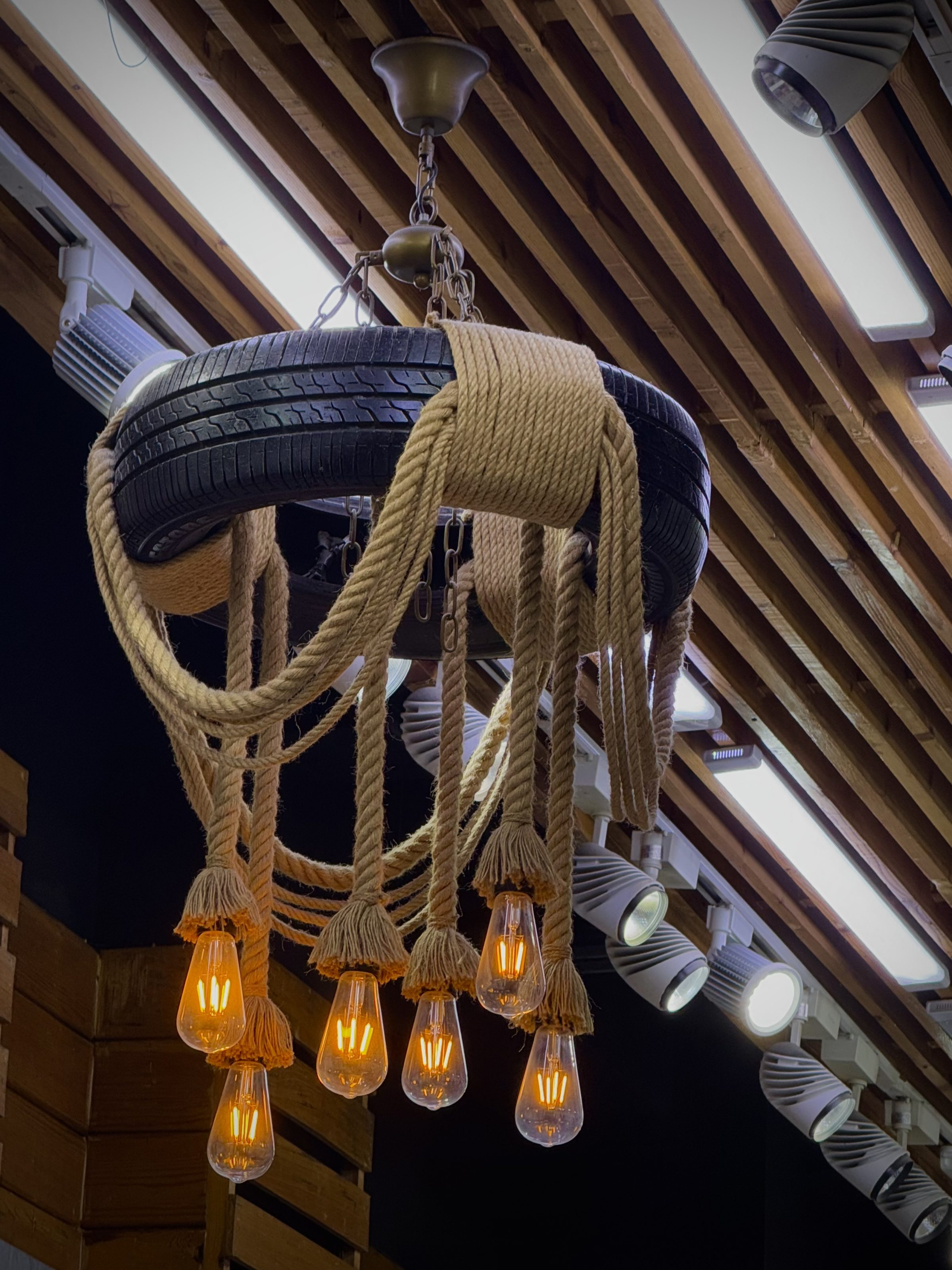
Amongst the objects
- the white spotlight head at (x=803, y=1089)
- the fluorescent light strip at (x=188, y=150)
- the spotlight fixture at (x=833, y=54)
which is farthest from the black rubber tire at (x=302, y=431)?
the white spotlight head at (x=803, y=1089)

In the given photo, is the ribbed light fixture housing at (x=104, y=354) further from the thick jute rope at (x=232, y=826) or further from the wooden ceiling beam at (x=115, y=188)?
the thick jute rope at (x=232, y=826)

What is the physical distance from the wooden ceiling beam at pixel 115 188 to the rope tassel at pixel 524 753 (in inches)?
64.9

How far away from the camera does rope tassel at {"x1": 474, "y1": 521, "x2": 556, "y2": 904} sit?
224cm

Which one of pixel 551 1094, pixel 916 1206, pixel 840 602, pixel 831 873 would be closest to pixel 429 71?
pixel 551 1094

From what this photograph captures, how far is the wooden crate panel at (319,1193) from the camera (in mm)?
4996

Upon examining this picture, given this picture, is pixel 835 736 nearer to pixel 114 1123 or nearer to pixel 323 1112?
pixel 323 1112

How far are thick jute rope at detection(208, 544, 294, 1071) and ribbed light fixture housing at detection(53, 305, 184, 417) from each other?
3.52 feet

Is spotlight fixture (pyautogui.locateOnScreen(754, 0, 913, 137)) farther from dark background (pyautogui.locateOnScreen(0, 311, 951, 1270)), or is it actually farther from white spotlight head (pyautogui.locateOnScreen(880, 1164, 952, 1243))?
white spotlight head (pyautogui.locateOnScreen(880, 1164, 952, 1243))

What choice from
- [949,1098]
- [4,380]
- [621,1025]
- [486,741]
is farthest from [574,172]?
[949,1098]

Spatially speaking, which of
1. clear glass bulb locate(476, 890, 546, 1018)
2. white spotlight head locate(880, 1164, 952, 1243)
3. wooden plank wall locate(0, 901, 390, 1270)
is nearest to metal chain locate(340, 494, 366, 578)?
clear glass bulb locate(476, 890, 546, 1018)

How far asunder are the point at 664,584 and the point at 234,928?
2.24 ft

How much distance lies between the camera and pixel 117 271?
370cm

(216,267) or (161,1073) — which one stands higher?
(216,267)

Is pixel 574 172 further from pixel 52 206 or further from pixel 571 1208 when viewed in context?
pixel 571 1208
